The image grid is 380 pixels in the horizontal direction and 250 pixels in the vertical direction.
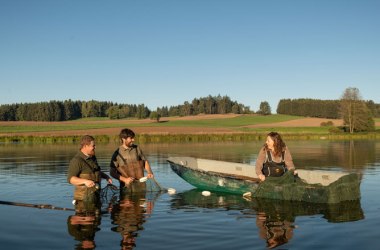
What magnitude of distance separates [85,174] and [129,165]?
2160 millimetres

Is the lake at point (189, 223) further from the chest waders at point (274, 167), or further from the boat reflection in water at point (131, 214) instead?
the chest waders at point (274, 167)

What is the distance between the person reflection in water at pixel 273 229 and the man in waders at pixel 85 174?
3.67 meters

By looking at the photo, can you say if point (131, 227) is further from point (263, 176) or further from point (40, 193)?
point (40, 193)

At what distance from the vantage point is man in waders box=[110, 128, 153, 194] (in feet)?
37.7

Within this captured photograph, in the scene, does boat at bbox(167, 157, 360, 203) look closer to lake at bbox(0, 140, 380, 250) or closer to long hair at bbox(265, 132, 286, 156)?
lake at bbox(0, 140, 380, 250)

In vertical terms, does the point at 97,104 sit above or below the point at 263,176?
above

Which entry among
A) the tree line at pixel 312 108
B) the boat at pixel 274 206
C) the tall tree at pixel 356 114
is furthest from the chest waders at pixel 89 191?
the tree line at pixel 312 108

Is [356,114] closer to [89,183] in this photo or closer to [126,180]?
[126,180]

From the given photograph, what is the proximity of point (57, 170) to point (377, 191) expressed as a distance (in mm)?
14301

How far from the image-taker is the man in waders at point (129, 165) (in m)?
11.5

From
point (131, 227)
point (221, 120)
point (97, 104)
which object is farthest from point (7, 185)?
point (97, 104)

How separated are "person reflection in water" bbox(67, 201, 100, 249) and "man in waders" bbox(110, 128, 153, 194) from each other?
1.40m

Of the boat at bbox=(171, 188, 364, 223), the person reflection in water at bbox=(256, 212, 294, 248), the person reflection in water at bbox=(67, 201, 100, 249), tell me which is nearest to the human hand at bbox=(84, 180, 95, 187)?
the person reflection in water at bbox=(67, 201, 100, 249)

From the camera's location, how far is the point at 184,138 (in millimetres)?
54781
